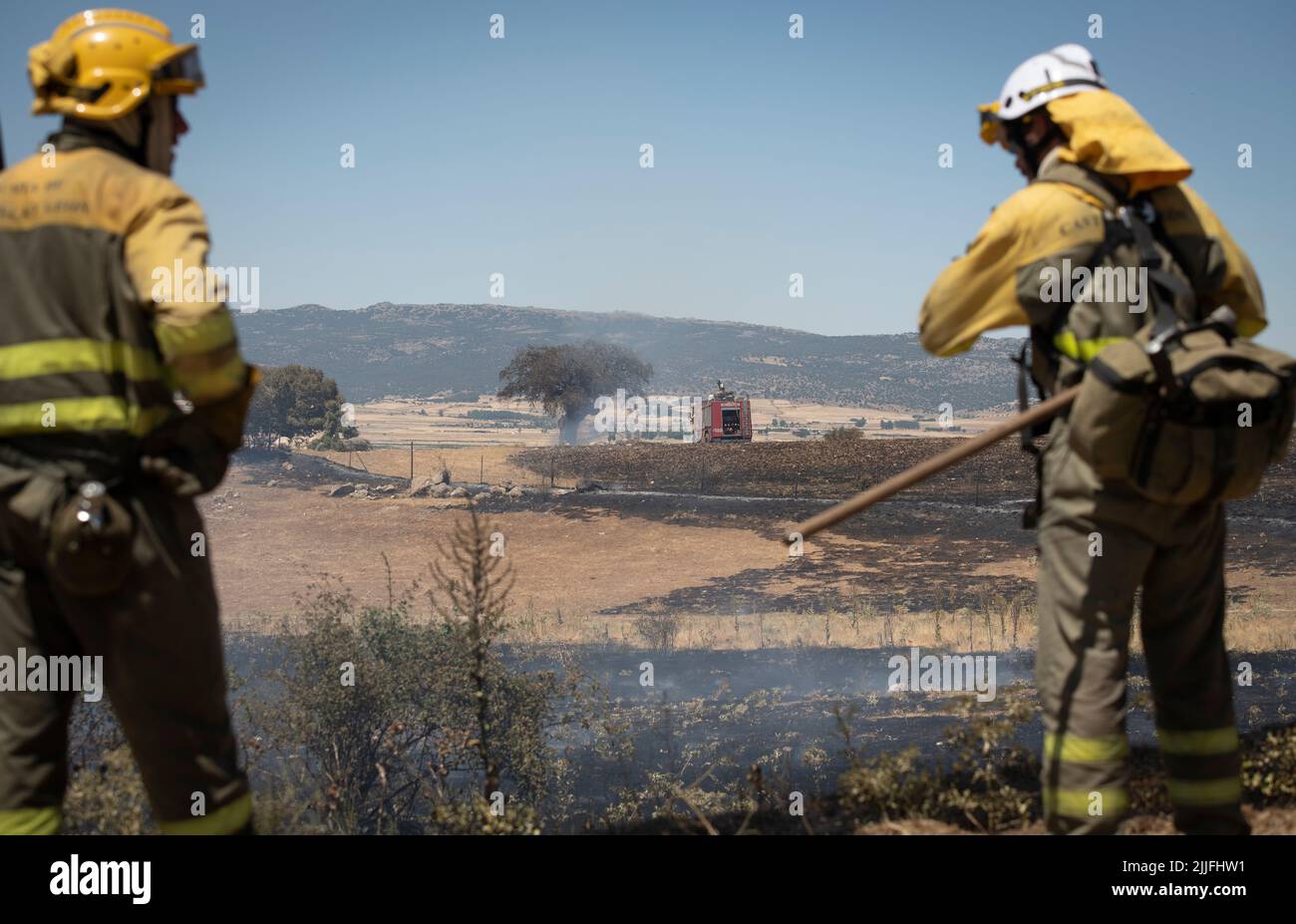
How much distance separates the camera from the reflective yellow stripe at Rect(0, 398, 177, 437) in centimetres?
269

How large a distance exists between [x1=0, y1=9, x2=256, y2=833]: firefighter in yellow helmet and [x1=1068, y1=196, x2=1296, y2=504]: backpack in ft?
7.61

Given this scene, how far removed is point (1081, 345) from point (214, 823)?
2.74 meters

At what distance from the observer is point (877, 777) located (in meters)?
4.47

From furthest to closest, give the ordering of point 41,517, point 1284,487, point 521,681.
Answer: point 1284,487, point 521,681, point 41,517

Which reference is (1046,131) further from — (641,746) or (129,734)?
(641,746)

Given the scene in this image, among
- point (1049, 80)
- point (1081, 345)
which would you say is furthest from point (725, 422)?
point (1081, 345)

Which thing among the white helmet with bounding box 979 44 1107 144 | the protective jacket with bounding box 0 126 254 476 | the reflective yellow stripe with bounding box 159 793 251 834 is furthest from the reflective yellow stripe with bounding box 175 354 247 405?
the white helmet with bounding box 979 44 1107 144

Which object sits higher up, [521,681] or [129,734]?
[129,734]

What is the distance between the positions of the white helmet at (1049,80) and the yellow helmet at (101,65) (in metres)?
2.45

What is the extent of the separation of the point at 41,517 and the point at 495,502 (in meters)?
40.4

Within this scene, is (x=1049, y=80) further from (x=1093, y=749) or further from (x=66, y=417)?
(x=66, y=417)

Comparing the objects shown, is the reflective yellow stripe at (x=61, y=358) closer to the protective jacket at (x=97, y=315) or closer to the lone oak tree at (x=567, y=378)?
the protective jacket at (x=97, y=315)

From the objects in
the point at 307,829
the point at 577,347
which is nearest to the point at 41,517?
the point at 307,829
